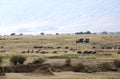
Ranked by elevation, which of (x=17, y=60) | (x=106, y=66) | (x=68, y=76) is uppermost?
(x=17, y=60)

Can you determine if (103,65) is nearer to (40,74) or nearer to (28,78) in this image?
(40,74)

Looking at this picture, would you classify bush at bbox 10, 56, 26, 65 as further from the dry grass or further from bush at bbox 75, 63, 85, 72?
bush at bbox 75, 63, 85, 72

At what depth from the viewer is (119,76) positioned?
168 feet

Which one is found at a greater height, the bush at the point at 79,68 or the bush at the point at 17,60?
the bush at the point at 17,60

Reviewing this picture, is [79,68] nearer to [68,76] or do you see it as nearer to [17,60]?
[68,76]

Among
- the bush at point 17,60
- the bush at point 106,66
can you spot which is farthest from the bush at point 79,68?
the bush at point 17,60

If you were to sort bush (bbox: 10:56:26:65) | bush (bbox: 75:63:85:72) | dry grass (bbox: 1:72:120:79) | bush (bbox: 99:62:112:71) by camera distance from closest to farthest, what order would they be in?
dry grass (bbox: 1:72:120:79)
bush (bbox: 75:63:85:72)
bush (bbox: 99:62:112:71)
bush (bbox: 10:56:26:65)

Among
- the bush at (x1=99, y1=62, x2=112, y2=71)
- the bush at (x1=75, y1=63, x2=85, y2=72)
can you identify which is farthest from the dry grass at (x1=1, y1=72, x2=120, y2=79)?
the bush at (x1=99, y1=62, x2=112, y2=71)

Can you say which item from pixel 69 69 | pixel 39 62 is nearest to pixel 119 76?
pixel 69 69

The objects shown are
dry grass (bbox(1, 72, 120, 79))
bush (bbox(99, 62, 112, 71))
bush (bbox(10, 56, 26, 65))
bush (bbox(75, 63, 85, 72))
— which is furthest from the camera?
bush (bbox(10, 56, 26, 65))

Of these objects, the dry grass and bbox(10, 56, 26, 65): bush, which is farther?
bbox(10, 56, 26, 65): bush

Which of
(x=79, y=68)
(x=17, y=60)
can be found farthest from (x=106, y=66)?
(x=17, y=60)

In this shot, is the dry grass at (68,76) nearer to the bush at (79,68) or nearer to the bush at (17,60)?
the bush at (79,68)

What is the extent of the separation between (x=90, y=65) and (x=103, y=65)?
238 cm
